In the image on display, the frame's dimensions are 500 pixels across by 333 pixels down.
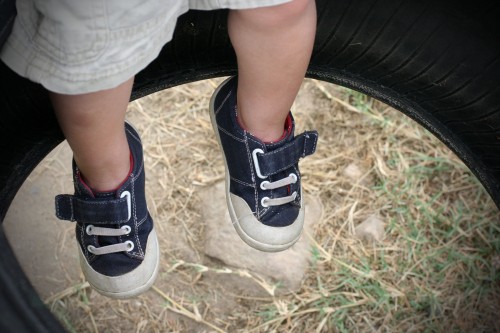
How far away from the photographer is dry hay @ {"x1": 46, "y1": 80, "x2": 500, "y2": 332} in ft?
4.47

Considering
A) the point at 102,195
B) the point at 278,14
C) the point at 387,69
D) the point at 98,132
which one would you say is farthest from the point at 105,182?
the point at 387,69

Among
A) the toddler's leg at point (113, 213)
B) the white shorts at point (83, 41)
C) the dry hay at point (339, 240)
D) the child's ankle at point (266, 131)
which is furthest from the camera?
the dry hay at point (339, 240)

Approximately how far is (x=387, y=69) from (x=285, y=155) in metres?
0.24

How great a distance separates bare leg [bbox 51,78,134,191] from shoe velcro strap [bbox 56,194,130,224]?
0.09 ft

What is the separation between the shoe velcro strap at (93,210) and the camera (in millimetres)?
1040

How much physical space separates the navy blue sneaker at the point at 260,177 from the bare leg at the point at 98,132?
6.6 inches

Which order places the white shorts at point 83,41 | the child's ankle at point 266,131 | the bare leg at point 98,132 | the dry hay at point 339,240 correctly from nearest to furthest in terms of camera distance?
the white shorts at point 83,41 → the bare leg at point 98,132 → the child's ankle at point 266,131 → the dry hay at point 339,240

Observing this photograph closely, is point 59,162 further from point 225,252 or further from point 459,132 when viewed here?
point 459,132

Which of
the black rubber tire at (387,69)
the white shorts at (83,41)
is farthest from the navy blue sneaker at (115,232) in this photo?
the white shorts at (83,41)

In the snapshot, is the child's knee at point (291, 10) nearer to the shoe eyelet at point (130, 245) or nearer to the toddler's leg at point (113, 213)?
the toddler's leg at point (113, 213)

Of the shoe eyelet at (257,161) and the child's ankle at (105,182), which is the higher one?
the shoe eyelet at (257,161)

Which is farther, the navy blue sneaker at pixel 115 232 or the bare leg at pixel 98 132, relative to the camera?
the navy blue sneaker at pixel 115 232

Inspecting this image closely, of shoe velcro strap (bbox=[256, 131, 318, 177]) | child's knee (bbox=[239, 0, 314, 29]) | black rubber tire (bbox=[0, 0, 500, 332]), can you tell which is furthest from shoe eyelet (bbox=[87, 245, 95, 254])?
child's knee (bbox=[239, 0, 314, 29])

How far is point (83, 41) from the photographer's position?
807 millimetres
